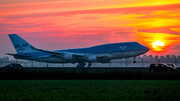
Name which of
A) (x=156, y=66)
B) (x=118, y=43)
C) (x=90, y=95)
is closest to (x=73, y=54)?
(x=118, y=43)

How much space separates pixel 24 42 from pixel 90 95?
4867 centimetres

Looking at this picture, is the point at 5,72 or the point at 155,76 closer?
the point at 155,76

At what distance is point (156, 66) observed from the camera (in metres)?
40.9

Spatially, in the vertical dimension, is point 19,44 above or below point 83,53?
above

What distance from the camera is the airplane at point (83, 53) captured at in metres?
50.6

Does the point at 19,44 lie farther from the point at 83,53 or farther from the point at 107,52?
the point at 107,52

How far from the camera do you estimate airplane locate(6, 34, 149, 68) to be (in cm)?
5056

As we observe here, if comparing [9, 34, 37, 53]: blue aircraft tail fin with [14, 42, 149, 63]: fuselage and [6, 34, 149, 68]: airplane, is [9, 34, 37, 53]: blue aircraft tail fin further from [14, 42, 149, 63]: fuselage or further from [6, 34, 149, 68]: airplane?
[14, 42, 149, 63]: fuselage

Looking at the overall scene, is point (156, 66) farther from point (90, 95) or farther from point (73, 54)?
point (90, 95)

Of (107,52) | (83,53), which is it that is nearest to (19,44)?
(83,53)

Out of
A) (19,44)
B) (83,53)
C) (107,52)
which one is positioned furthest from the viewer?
(19,44)

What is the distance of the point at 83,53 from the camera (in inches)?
2153

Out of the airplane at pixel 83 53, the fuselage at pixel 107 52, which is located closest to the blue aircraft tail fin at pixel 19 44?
the airplane at pixel 83 53

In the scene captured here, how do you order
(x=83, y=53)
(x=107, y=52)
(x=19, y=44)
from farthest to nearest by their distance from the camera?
(x=19, y=44), (x=83, y=53), (x=107, y=52)
